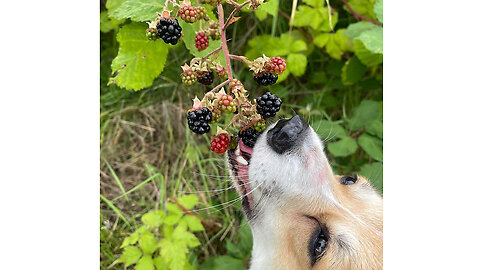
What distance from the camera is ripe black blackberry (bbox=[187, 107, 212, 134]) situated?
171cm

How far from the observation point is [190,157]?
11.3 ft

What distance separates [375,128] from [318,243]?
125 centimetres

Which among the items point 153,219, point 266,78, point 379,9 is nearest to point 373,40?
point 379,9

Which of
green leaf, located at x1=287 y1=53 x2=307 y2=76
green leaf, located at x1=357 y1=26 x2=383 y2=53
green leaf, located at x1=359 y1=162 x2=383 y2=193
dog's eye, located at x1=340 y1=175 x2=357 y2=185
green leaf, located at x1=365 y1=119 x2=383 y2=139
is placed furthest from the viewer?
green leaf, located at x1=287 y1=53 x2=307 y2=76

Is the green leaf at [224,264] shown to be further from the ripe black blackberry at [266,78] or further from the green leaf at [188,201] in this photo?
the ripe black blackberry at [266,78]

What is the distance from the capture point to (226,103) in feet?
5.61

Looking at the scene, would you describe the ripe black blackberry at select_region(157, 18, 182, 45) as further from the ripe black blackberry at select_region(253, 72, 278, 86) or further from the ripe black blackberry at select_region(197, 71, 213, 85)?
the ripe black blackberry at select_region(253, 72, 278, 86)

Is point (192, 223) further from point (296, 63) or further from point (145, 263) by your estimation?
point (296, 63)

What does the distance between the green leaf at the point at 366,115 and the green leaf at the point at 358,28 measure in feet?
1.57

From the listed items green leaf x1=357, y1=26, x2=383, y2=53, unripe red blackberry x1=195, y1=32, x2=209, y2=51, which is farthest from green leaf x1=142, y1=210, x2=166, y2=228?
green leaf x1=357, y1=26, x2=383, y2=53

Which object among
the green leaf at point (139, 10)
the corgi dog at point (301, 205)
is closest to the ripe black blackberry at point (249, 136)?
the corgi dog at point (301, 205)

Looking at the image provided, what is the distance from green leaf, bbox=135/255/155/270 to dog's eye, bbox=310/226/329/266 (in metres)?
1.01

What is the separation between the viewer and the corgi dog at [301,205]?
Answer: 2.00m
